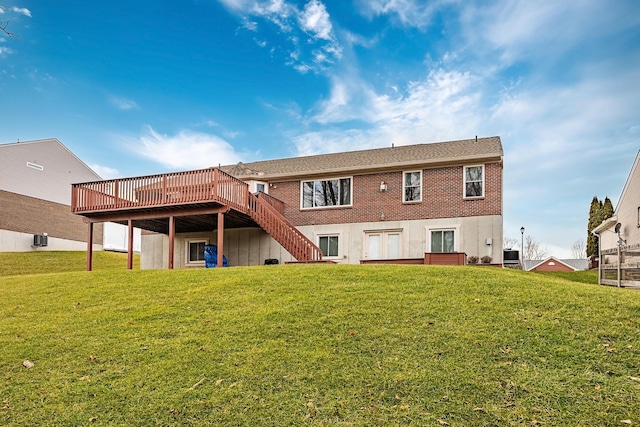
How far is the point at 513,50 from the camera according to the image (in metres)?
17.2

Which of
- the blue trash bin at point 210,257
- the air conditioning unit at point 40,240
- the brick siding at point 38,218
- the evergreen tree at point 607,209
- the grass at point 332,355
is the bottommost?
the grass at point 332,355

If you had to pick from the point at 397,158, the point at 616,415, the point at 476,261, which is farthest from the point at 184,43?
the point at 616,415

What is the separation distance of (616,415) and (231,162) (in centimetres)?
2113

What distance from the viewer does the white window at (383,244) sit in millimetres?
18125

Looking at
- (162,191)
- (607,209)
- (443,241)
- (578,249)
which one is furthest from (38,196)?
(578,249)

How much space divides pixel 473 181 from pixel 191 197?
400 inches

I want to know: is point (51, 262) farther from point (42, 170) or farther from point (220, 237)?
point (220, 237)

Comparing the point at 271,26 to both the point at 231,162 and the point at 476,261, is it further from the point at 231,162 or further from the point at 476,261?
the point at 476,261

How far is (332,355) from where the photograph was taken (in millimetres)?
6781

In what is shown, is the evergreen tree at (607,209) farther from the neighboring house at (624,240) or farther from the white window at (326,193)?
the white window at (326,193)

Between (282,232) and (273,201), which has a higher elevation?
(273,201)

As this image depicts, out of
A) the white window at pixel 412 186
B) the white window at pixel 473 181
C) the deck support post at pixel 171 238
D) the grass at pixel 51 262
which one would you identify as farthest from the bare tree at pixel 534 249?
the deck support post at pixel 171 238

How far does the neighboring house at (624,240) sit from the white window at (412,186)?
21.0 feet

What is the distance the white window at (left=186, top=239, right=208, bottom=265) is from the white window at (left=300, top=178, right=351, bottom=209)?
5.05 metres
